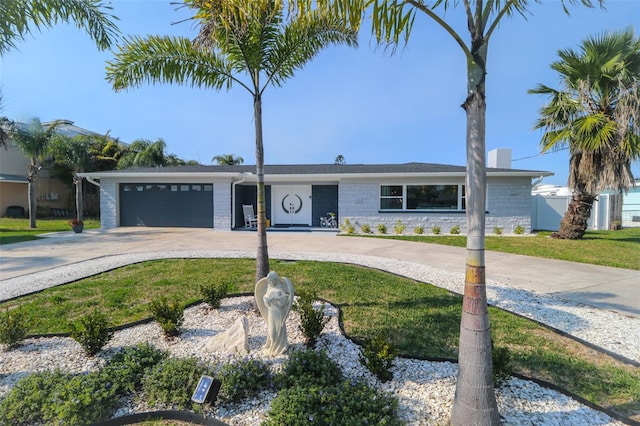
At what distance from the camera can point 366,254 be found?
348 inches

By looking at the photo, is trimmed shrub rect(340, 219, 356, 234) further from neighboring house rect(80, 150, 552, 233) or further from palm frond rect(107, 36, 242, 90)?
palm frond rect(107, 36, 242, 90)

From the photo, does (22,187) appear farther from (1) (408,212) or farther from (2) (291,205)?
(1) (408,212)

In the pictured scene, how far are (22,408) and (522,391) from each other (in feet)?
13.2

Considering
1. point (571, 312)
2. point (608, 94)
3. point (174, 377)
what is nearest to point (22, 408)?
point (174, 377)

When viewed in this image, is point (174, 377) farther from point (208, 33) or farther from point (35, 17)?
point (35, 17)

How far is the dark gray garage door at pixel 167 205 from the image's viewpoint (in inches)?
577

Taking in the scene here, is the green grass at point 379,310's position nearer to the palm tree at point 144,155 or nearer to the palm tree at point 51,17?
the palm tree at point 51,17

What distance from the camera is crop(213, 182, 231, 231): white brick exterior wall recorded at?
1412 centimetres

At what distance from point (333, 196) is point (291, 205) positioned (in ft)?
7.36

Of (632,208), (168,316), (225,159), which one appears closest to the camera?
(168,316)

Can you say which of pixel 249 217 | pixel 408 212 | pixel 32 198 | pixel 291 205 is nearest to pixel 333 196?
pixel 291 205

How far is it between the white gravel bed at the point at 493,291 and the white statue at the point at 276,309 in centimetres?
356

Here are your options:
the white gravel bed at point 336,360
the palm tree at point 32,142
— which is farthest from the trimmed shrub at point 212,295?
the palm tree at point 32,142

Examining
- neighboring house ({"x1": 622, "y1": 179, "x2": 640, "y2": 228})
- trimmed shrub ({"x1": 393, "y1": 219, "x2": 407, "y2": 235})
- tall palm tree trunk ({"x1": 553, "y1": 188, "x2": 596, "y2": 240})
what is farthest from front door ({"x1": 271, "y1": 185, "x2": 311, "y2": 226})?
neighboring house ({"x1": 622, "y1": 179, "x2": 640, "y2": 228})
